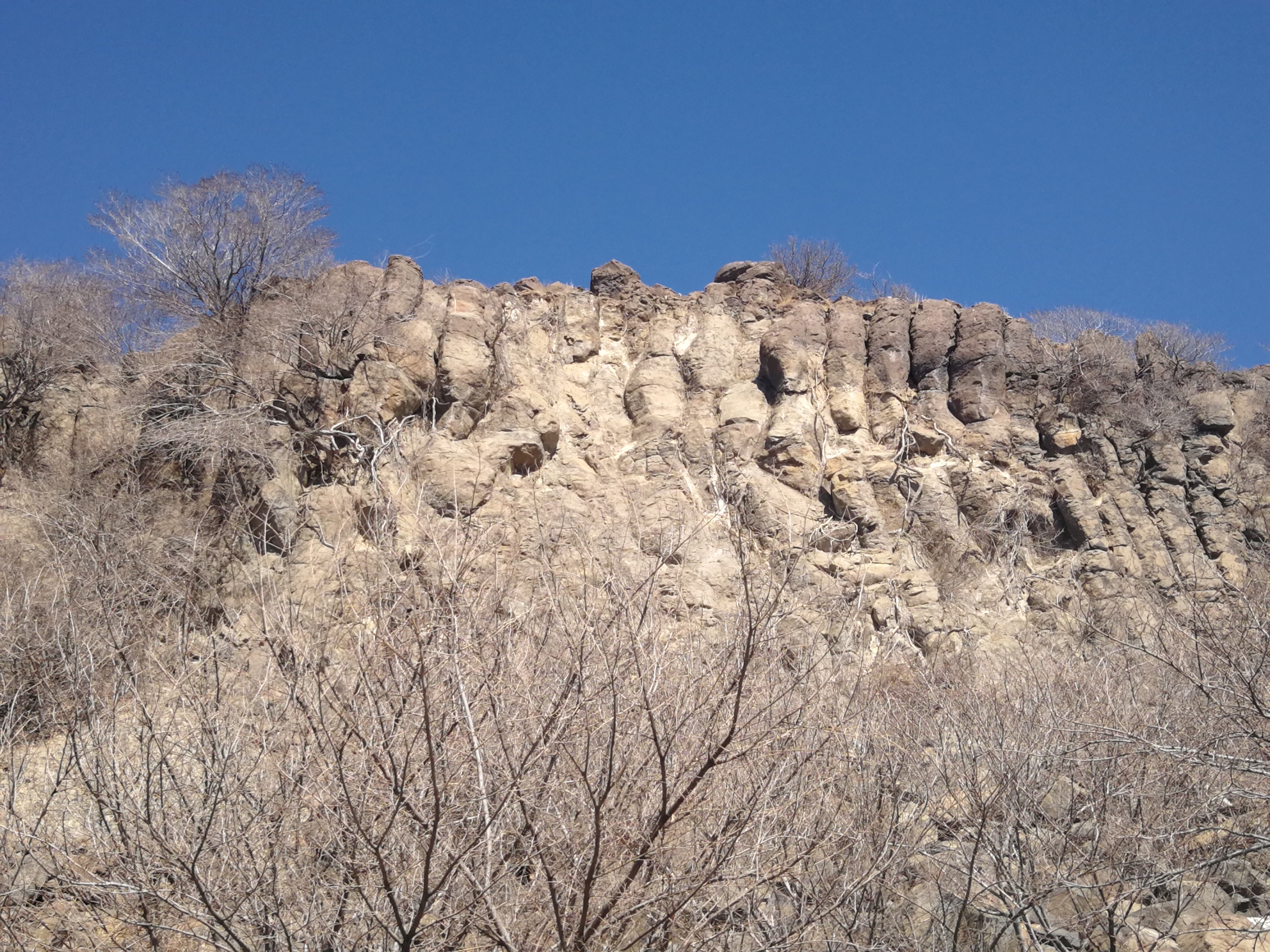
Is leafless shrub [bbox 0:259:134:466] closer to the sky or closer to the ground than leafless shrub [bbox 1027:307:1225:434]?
closer to the ground

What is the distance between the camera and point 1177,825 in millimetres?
8328

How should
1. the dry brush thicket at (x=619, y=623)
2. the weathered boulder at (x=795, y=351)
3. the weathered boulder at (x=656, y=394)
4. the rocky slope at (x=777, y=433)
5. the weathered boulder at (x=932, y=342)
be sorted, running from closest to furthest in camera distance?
the dry brush thicket at (x=619, y=623) → the rocky slope at (x=777, y=433) → the weathered boulder at (x=656, y=394) → the weathered boulder at (x=795, y=351) → the weathered boulder at (x=932, y=342)

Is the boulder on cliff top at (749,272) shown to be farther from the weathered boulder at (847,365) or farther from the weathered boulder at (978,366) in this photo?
the weathered boulder at (978,366)

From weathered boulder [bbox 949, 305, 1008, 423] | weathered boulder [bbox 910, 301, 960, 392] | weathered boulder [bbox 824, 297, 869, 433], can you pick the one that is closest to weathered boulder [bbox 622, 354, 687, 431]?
weathered boulder [bbox 824, 297, 869, 433]

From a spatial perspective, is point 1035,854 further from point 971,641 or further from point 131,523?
point 131,523

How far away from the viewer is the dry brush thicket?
5852 millimetres

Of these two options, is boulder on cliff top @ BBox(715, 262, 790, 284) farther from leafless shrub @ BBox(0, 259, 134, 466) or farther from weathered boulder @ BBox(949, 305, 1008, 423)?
leafless shrub @ BBox(0, 259, 134, 466)

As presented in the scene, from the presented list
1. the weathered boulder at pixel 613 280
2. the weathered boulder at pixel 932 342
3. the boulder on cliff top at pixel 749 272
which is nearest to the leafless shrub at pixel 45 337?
the weathered boulder at pixel 613 280

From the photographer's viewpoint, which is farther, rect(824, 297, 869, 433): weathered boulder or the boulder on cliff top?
the boulder on cliff top

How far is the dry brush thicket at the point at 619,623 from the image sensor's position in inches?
230

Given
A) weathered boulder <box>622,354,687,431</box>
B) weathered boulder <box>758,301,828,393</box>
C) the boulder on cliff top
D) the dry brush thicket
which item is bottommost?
the dry brush thicket

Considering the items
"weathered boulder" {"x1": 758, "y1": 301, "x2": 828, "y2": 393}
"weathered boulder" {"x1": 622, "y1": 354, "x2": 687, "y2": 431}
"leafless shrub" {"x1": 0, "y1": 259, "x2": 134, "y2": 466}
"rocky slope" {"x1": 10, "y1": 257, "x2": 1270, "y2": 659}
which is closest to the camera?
"rocky slope" {"x1": 10, "y1": 257, "x2": 1270, "y2": 659}

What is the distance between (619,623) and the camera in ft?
19.4

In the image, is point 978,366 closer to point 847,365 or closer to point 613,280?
point 847,365
